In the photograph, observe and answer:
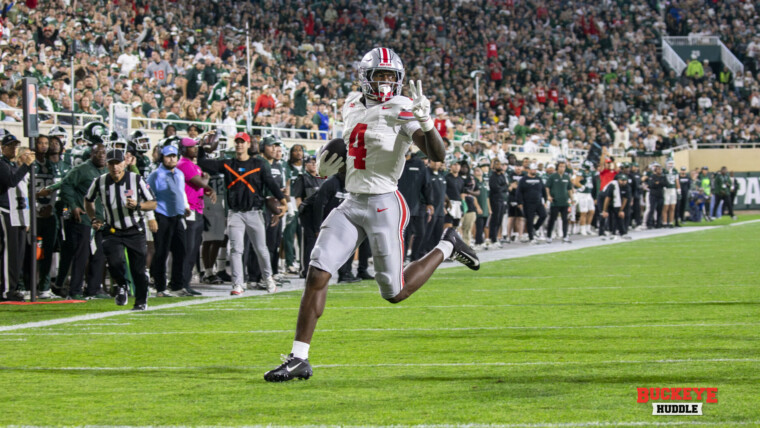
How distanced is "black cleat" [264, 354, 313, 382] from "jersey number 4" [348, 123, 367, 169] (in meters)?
1.30

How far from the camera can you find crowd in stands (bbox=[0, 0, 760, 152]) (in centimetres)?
1973

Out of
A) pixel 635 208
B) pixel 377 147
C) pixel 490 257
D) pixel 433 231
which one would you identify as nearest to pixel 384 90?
pixel 377 147

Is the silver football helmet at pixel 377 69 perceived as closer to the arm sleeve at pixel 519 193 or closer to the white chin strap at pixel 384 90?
the white chin strap at pixel 384 90

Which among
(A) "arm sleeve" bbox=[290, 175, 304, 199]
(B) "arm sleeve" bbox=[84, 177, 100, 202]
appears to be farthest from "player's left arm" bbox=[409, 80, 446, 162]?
(A) "arm sleeve" bbox=[290, 175, 304, 199]

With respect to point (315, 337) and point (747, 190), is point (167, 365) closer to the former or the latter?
point (315, 337)

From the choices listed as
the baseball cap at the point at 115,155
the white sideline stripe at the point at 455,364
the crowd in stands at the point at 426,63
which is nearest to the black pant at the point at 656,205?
the crowd in stands at the point at 426,63

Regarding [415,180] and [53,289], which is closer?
[53,289]

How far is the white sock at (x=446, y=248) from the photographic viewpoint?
24.6 feet

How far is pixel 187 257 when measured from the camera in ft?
41.5

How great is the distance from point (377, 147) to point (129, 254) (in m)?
4.88

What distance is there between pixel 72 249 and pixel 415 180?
532 cm

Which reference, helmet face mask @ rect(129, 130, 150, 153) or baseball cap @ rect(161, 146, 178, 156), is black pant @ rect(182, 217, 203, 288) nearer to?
baseball cap @ rect(161, 146, 178, 156)

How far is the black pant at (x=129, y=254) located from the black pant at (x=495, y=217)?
12.2 metres

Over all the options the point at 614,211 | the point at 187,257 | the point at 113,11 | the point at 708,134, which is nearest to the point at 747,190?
the point at 708,134
